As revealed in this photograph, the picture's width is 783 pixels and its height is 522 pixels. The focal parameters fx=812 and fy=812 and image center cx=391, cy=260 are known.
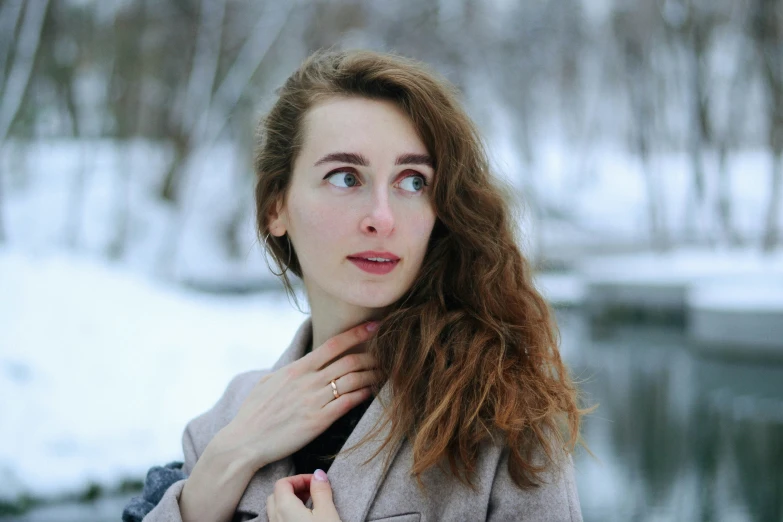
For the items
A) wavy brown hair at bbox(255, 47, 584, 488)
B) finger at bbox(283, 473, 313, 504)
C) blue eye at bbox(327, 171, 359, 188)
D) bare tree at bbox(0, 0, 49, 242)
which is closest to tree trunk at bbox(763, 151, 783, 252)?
bare tree at bbox(0, 0, 49, 242)

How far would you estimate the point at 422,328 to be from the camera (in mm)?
1788

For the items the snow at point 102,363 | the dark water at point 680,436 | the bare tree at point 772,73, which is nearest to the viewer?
the dark water at point 680,436

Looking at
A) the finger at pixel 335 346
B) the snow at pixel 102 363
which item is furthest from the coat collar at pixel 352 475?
the snow at pixel 102 363

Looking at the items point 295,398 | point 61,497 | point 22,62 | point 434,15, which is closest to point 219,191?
point 434,15

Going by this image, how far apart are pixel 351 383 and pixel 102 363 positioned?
7.19 m

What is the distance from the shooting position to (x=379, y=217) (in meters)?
1.73

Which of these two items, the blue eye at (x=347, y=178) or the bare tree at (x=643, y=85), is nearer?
the blue eye at (x=347, y=178)

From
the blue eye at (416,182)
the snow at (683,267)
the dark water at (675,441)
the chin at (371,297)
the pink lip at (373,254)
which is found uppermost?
the snow at (683,267)

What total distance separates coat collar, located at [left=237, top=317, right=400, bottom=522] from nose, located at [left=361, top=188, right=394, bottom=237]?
0.34 m

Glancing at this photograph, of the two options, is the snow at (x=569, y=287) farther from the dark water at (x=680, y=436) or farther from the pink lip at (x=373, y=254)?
the pink lip at (x=373, y=254)

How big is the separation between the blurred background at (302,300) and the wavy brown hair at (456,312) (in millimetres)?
210

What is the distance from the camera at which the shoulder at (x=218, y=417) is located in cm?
211

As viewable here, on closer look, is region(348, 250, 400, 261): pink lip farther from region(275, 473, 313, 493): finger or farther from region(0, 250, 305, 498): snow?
region(0, 250, 305, 498): snow

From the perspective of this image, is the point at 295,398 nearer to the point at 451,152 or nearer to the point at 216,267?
the point at 451,152
